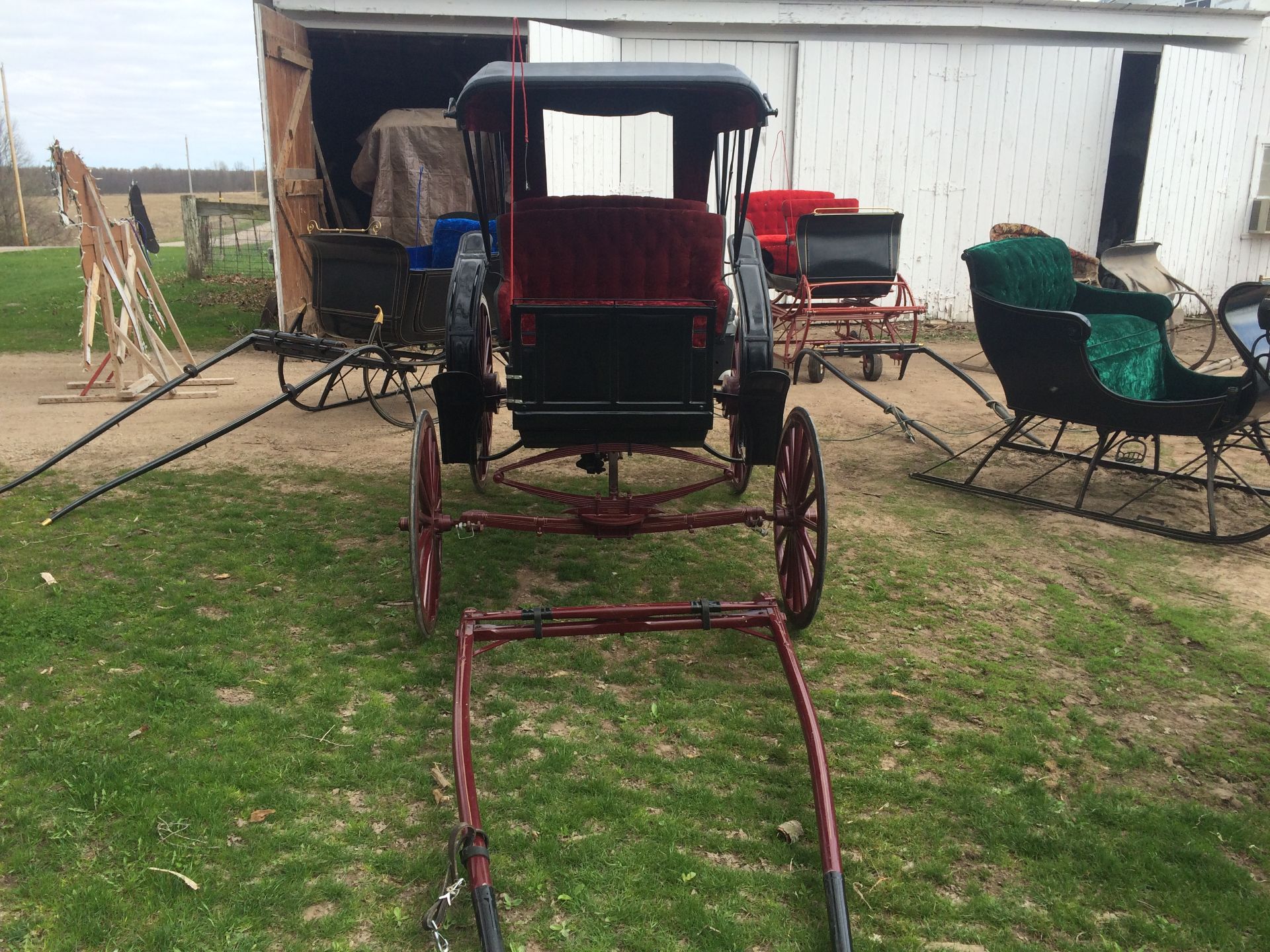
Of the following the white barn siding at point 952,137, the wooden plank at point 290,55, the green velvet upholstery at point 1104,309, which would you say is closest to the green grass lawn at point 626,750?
the green velvet upholstery at point 1104,309

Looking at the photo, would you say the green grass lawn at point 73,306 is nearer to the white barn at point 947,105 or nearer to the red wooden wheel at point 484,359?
the white barn at point 947,105

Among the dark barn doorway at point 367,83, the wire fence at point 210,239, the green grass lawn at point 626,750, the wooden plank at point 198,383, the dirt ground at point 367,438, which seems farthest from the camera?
the wire fence at point 210,239

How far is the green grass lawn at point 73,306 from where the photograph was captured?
32.6 ft

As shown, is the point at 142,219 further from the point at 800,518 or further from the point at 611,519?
the point at 800,518

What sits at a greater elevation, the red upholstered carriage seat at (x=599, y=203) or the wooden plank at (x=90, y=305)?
the red upholstered carriage seat at (x=599, y=203)

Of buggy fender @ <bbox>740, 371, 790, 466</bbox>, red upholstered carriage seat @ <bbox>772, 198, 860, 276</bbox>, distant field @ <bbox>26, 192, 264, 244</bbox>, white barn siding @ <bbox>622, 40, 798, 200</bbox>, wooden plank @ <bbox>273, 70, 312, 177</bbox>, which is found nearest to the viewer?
buggy fender @ <bbox>740, 371, 790, 466</bbox>

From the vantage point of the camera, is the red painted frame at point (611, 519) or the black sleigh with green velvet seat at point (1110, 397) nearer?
Answer: the red painted frame at point (611, 519)

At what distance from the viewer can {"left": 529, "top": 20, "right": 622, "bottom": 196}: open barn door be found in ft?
29.6

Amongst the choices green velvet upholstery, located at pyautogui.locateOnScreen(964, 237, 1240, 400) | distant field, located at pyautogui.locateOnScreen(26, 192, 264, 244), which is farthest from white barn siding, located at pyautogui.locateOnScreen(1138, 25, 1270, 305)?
distant field, located at pyautogui.locateOnScreen(26, 192, 264, 244)

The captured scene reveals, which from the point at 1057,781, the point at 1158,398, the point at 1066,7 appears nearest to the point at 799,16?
the point at 1066,7

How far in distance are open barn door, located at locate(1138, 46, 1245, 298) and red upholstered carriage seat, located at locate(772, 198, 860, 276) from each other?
4.28 m

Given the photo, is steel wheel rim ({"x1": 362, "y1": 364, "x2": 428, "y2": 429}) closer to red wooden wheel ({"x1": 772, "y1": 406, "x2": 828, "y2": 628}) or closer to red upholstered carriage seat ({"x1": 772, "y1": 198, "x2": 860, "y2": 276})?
red wooden wheel ({"x1": 772, "y1": 406, "x2": 828, "y2": 628})

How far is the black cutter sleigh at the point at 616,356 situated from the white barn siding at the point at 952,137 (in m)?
6.75

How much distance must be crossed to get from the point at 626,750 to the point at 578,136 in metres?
7.93
